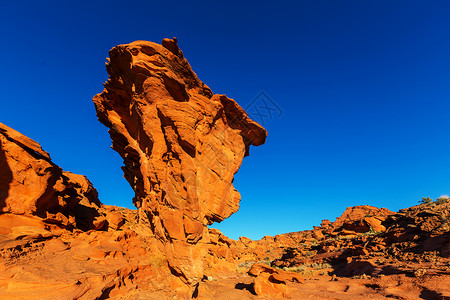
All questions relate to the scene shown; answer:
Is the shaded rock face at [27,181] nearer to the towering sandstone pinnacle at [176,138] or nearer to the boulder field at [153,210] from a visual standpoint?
the boulder field at [153,210]

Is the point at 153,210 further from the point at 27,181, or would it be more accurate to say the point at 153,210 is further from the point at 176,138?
the point at 27,181

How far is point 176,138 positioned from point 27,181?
8.09 m

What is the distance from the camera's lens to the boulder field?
8.02 m

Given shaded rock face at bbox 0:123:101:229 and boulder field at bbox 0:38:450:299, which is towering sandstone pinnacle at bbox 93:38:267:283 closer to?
boulder field at bbox 0:38:450:299

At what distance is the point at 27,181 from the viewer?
10.4 metres

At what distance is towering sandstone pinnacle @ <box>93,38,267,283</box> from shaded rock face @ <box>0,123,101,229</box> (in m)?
4.53

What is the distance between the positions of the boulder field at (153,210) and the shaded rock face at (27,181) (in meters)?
0.05

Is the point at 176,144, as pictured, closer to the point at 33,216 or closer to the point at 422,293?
the point at 33,216

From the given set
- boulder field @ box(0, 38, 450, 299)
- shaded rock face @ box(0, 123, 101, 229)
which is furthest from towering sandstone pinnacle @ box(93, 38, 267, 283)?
shaded rock face @ box(0, 123, 101, 229)

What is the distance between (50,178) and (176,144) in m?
7.79

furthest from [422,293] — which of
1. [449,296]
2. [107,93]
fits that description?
[107,93]

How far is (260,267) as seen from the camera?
14.5 m

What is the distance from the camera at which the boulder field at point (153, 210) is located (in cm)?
802

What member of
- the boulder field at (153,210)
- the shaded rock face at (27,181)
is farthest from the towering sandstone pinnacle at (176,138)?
the shaded rock face at (27,181)
